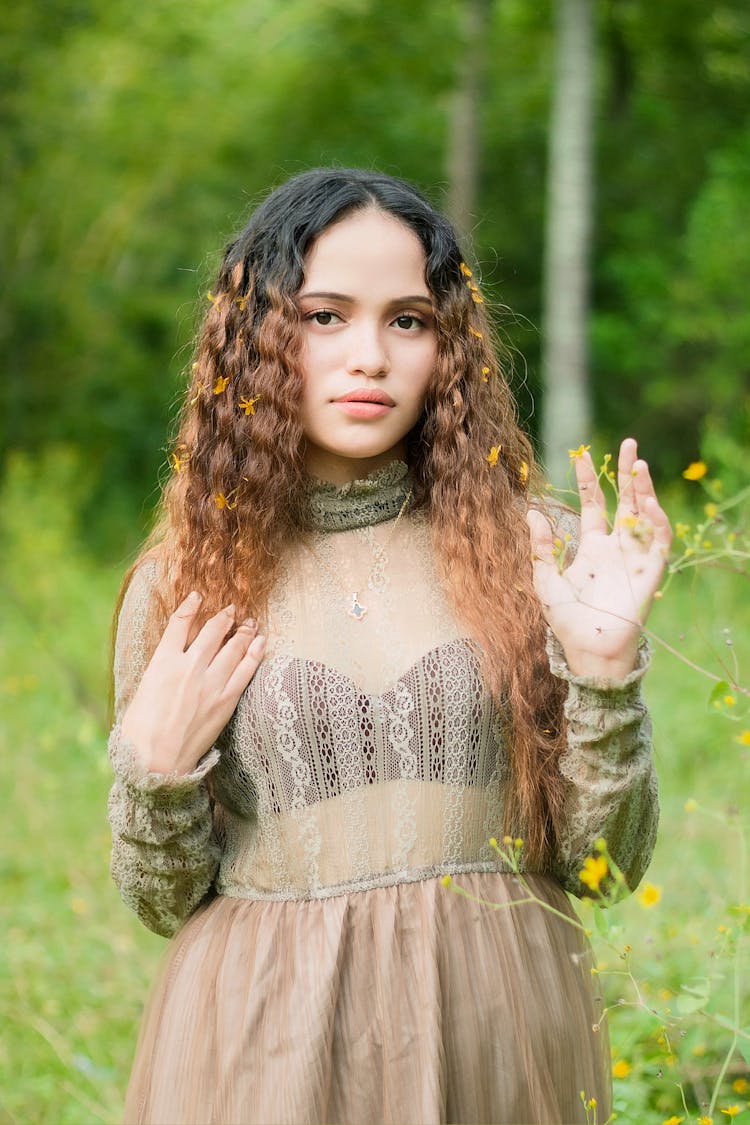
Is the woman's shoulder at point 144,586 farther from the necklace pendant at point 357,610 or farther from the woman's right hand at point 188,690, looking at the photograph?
the necklace pendant at point 357,610

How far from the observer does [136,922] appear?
13.0 feet

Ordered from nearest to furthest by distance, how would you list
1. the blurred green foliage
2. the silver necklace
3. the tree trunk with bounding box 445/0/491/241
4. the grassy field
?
1. the silver necklace
2. the grassy field
3. the tree trunk with bounding box 445/0/491/241
4. the blurred green foliage

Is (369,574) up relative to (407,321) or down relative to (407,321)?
down

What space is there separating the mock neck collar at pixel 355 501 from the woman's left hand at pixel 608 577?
1.02 feet

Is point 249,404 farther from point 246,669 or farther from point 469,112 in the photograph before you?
point 469,112

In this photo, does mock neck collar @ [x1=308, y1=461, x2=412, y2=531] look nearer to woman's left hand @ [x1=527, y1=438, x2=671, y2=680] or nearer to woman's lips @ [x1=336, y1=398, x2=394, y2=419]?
A: woman's lips @ [x1=336, y1=398, x2=394, y2=419]

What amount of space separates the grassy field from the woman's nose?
572 millimetres

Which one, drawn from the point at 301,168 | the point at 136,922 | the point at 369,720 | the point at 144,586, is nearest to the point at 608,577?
the point at 369,720

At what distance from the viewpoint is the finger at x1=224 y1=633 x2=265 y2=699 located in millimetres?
1775

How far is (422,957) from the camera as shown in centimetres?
168

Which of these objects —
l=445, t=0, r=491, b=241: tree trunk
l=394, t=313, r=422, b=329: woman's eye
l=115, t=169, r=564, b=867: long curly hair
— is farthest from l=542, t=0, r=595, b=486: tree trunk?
l=394, t=313, r=422, b=329: woman's eye

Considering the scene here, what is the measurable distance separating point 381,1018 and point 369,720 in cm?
37

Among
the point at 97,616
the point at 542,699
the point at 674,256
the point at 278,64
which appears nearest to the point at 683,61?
the point at 674,256

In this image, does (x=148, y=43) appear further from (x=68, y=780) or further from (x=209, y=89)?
(x=68, y=780)
